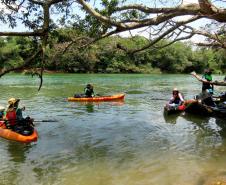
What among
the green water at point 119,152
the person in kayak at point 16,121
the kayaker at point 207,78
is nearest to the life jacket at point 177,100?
the green water at point 119,152

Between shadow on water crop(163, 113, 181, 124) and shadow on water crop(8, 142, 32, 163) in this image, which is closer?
shadow on water crop(8, 142, 32, 163)

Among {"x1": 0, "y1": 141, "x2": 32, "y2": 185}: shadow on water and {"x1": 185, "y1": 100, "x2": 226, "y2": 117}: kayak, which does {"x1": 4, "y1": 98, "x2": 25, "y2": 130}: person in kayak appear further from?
{"x1": 185, "y1": 100, "x2": 226, "y2": 117}: kayak

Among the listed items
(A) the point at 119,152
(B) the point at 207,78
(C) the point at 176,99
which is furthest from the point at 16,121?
(B) the point at 207,78

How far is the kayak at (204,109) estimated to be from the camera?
15788mm

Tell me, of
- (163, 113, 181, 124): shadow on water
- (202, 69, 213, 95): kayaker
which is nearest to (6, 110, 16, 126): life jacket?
(163, 113, 181, 124): shadow on water

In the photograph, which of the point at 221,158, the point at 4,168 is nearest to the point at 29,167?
the point at 4,168

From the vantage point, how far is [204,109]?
1652 cm

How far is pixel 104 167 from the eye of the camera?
9070mm

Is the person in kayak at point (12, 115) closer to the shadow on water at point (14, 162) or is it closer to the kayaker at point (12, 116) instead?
the kayaker at point (12, 116)

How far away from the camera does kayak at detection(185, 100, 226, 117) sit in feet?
51.8

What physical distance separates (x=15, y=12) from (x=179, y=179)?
4990mm

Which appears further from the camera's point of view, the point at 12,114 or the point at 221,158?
the point at 12,114

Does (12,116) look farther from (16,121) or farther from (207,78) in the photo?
(207,78)

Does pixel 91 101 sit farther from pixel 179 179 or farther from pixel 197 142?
pixel 179 179
